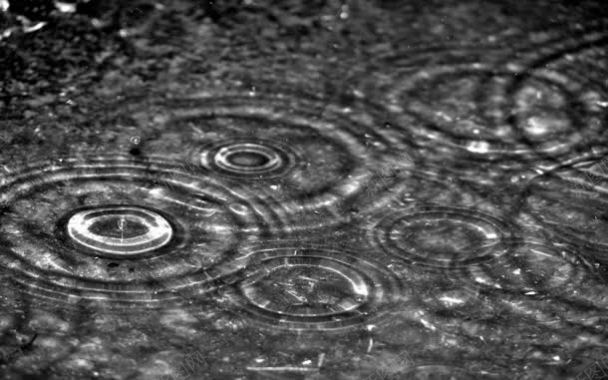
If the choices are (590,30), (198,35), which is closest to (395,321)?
Answer: (198,35)

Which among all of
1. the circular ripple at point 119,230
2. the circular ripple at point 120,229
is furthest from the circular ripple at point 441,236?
the circular ripple at point 119,230

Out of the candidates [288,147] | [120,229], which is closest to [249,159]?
[288,147]

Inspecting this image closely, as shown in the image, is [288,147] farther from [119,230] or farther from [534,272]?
[534,272]

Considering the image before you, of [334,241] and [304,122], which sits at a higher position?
[304,122]

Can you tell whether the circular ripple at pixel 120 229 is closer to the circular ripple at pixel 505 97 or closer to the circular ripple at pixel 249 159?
the circular ripple at pixel 249 159

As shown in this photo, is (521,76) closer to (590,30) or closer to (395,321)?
(590,30)

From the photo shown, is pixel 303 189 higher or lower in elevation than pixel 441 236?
higher
